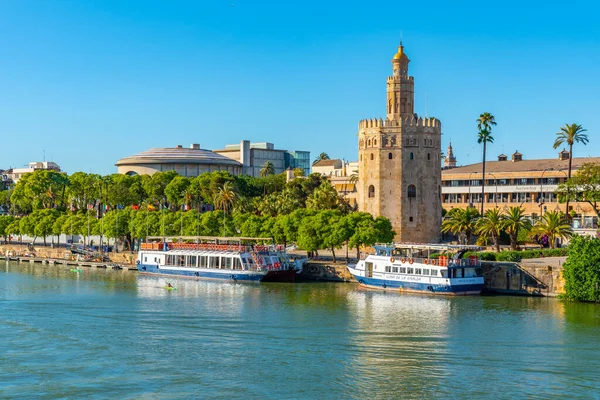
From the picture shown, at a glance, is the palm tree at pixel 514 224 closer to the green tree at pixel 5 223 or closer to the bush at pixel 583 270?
the bush at pixel 583 270

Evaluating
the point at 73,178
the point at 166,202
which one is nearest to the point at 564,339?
the point at 166,202

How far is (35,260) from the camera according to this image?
10544 cm

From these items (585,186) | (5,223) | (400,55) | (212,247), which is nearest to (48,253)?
(5,223)

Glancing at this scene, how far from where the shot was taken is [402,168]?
90625mm

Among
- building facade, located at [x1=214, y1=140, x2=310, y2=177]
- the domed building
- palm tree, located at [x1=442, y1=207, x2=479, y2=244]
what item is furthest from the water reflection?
building facade, located at [x1=214, y1=140, x2=310, y2=177]

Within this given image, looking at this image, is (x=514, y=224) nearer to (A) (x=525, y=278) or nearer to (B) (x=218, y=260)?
(A) (x=525, y=278)

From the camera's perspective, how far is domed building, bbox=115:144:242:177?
155 meters

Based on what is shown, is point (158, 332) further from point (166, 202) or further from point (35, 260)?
point (166, 202)

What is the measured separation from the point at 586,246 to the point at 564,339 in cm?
1491

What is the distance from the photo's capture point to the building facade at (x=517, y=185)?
104 metres

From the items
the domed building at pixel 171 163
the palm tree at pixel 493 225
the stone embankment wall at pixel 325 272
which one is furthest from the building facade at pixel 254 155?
the palm tree at pixel 493 225

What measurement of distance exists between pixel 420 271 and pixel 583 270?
12.4 metres

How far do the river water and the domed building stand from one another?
8962 cm

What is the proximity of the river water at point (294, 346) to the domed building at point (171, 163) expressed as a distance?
89620 mm
